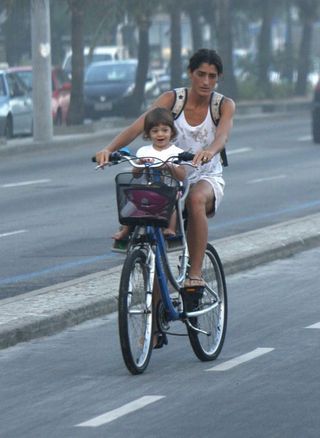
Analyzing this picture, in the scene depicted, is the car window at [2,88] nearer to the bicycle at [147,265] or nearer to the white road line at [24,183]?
the white road line at [24,183]

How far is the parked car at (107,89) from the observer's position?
4781 centimetres

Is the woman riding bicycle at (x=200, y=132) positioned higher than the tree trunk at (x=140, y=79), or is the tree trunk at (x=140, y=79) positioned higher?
the woman riding bicycle at (x=200, y=132)

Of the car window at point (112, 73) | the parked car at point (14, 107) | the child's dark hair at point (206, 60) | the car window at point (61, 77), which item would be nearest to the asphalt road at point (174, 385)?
the child's dark hair at point (206, 60)

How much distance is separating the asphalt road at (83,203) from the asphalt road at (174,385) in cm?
231

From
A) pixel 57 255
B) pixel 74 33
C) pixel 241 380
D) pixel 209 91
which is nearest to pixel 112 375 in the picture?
pixel 241 380

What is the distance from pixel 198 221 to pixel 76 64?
30773 millimetres

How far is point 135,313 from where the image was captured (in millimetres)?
8367

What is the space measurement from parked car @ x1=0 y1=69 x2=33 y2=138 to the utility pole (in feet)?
1.53

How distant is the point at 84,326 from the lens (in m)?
10.4

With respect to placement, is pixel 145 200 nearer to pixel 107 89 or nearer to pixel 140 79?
pixel 140 79

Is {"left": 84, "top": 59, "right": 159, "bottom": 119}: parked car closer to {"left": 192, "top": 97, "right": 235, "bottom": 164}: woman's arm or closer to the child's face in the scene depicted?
{"left": 192, "top": 97, "right": 235, "bottom": 164}: woman's arm

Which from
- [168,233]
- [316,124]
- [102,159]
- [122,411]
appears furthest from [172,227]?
[316,124]

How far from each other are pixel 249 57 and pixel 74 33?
25.2m

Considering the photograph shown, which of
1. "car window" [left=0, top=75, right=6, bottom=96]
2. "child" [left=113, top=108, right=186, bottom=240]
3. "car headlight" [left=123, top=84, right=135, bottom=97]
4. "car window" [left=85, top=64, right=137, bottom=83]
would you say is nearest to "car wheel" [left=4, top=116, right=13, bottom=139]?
"car window" [left=0, top=75, right=6, bottom=96]
